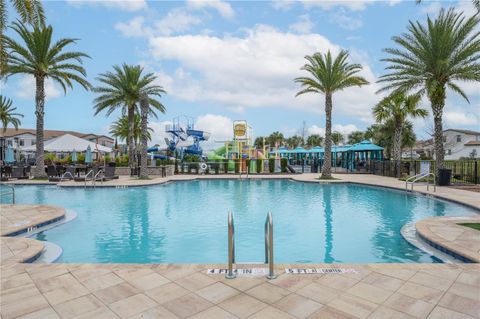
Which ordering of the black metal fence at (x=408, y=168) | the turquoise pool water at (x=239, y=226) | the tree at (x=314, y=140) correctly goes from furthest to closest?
the tree at (x=314, y=140) → the black metal fence at (x=408, y=168) → the turquoise pool water at (x=239, y=226)

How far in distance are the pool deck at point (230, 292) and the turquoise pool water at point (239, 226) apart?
1623mm

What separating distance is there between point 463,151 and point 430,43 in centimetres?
4039

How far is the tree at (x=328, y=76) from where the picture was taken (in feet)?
69.6

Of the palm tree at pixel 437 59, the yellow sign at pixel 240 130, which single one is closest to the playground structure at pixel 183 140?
the yellow sign at pixel 240 130

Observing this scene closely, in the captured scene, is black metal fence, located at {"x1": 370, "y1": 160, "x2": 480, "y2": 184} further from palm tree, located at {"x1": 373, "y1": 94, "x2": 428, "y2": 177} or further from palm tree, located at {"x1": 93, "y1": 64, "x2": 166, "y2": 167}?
palm tree, located at {"x1": 93, "y1": 64, "x2": 166, "y2": 167}

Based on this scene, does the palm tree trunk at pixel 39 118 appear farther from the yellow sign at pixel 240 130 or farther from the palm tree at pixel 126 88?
the yellow sign at pixel 240 130

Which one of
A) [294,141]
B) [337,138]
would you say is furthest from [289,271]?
[294,141]

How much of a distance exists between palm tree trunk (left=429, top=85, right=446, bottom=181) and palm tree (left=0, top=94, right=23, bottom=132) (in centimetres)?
4875

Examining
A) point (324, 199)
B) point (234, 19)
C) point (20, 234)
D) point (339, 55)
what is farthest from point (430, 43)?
point (20, 234)

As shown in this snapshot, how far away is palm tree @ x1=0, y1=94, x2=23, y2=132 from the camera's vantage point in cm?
A: 4116

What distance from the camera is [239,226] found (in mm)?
8906

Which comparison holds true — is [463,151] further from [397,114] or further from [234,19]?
[234,19]

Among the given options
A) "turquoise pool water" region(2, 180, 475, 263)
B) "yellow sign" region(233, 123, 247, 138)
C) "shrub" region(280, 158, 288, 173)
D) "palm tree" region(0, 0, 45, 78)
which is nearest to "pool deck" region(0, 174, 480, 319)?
"turquoise pool water" region(2, 180, 475, 263)

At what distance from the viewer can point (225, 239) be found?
765 centimetres
